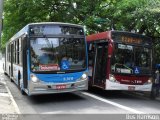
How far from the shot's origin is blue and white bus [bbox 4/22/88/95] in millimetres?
13289

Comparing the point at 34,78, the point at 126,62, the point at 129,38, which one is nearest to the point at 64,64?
the point at 34,78

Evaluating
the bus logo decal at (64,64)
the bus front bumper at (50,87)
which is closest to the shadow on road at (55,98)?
the bus front bumper at (50,87)

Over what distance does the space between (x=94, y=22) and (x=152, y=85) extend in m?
8.46

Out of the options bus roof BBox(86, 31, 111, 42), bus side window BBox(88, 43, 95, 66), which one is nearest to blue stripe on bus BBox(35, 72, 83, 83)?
bus roof BBox(86, 31, 111, 42)

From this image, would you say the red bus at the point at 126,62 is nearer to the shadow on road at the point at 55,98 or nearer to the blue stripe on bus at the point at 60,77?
the shadow on road at the point at 55,98

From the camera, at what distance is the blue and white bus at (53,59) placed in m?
13.3

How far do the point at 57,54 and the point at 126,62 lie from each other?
3.14 m

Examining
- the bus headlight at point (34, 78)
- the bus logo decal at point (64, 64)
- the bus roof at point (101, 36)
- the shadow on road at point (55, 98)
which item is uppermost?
the bus roof at point (101, 36)

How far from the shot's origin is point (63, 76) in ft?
44.4

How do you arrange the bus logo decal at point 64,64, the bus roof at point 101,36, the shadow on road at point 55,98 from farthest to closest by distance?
the bus roof at point 101,36
the shadow on road at point 55,98
the bus logo decal at point 64,64

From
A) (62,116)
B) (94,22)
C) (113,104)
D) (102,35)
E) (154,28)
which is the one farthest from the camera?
(94,22)

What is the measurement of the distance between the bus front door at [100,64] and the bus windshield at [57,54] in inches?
68.2

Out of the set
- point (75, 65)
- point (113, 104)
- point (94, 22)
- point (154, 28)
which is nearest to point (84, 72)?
point (75, 65)

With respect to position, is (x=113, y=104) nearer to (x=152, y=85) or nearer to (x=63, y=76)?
(x=63, y=76)
